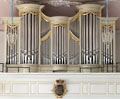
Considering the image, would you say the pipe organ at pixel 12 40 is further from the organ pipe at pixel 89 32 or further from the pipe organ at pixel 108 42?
the pipe organ at pixel 108 42

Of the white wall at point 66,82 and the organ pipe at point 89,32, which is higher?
the organ pipe at point 89,32

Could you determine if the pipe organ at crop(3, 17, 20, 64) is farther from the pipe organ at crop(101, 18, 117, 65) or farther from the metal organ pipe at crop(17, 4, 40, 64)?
the pipe organ at crop(101, 18, 117, 65)

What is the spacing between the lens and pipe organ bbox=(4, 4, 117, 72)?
424 inches

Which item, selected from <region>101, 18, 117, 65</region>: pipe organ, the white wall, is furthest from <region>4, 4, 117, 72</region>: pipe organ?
the white wall

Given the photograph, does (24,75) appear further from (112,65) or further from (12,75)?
(112,65)

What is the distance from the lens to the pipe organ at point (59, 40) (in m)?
10.8

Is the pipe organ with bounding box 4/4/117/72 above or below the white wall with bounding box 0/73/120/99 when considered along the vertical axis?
above

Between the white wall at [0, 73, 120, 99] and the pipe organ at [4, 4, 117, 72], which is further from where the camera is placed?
the pipe organ at [4, 4, 117, 72]

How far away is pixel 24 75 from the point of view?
9617mm

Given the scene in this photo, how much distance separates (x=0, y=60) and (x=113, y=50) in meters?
3.62

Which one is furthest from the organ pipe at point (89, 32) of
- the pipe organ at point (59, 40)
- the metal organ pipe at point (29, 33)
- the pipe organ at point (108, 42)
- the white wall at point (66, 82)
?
the metal organ pipe at point (29, 33)

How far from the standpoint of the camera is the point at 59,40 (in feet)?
35.8

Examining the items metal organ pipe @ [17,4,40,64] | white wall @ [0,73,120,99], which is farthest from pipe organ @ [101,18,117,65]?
metal organ pipe @ [17,4,40,64]

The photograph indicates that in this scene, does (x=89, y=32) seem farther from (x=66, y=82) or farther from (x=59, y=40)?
(x=66, y=82)
